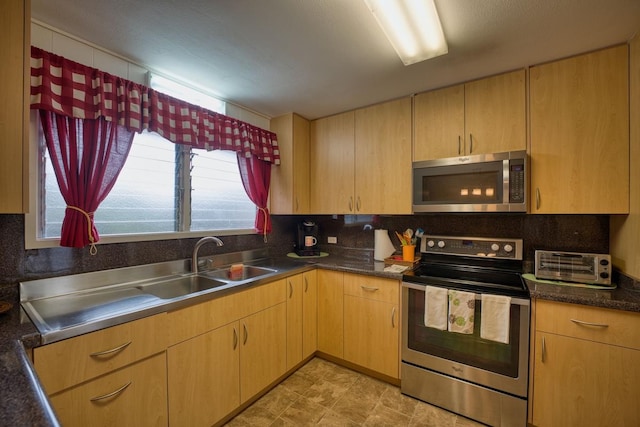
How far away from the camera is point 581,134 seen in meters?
1.63

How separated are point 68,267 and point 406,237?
226 cm

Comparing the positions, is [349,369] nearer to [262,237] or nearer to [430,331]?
[430,331]

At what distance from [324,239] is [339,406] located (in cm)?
155

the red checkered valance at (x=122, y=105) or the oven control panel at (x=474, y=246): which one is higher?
the red checkered valance at (x=122, y=105)

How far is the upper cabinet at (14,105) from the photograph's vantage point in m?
0.99

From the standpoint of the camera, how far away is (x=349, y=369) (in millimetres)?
2256

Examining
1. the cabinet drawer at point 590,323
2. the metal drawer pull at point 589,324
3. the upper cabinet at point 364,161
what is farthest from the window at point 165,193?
the metal drawer pull at point 589,324

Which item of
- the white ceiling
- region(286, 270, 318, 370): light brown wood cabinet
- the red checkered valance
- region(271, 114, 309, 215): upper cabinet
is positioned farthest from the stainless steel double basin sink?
the white ceiling

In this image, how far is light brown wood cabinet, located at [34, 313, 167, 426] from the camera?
103 cm

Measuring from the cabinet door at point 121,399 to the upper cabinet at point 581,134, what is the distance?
2.36m

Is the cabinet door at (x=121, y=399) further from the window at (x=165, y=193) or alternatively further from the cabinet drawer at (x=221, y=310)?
the window at (x=165, y=193)

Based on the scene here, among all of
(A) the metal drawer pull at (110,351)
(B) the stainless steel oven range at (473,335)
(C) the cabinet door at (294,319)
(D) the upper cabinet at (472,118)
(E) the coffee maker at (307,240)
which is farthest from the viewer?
(E) the coffee maker at (307,240)

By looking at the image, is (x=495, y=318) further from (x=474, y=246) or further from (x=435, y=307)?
(x=474, y=246)

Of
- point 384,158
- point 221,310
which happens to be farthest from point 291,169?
point 221,310
